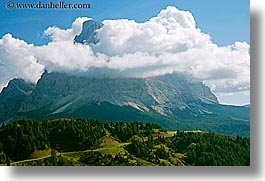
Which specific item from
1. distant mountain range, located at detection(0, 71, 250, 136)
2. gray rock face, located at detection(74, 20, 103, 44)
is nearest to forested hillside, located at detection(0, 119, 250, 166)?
distant mountain range, located at detection(0, 71, 250, 136)

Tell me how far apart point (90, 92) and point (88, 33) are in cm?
51

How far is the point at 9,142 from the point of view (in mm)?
5344

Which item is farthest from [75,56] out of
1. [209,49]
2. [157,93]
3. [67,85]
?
[209,49]

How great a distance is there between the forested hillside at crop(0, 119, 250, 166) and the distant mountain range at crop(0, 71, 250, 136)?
7cm

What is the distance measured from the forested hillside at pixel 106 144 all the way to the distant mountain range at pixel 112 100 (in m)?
0.07

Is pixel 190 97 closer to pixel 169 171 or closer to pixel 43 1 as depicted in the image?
pixel 169 171

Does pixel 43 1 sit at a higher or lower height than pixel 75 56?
higher

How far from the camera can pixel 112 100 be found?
538cm

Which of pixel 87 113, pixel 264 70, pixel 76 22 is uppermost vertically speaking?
pixel 76 22

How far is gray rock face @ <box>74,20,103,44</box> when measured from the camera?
17.4ft

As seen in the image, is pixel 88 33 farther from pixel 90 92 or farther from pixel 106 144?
pixel 106 144

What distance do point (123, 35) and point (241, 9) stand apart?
102 centimetres

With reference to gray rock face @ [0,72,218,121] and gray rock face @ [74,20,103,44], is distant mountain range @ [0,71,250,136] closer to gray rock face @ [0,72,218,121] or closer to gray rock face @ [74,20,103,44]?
gray rock face @ [0,72,218,121]

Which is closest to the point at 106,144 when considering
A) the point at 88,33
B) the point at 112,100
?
the point at 112,100
